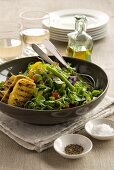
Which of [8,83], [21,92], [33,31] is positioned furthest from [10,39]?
[21,92]

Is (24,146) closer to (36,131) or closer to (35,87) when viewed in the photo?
(36,131)

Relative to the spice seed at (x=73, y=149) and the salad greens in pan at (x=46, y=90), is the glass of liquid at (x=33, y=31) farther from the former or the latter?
the spice seed at (x=73, y=149)

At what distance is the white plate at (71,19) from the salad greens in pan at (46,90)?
72cm

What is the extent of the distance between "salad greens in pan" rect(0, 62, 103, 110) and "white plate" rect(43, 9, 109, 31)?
72 centimetres

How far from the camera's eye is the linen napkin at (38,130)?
4.90 ft

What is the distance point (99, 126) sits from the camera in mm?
1555

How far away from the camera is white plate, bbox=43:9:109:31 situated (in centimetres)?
239

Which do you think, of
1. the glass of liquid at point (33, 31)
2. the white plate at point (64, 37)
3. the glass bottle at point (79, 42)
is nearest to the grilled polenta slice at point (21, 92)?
the glass bottle at point (79, 42)

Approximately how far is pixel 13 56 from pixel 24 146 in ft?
2.45

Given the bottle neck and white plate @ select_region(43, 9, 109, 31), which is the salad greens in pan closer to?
the bottle neck

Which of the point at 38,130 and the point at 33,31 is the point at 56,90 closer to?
the point at 38,130

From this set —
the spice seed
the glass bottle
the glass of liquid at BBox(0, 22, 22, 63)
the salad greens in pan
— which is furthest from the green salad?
the glass of liquid at BBox(0, 22, 22, 63)

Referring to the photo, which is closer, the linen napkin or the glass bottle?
the linen napkin

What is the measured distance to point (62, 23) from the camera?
99.2 inches
